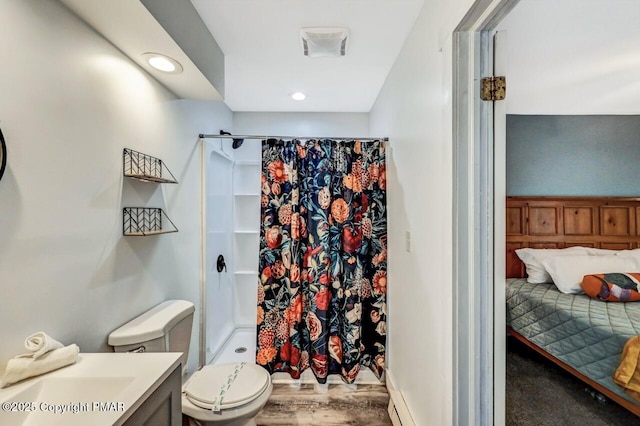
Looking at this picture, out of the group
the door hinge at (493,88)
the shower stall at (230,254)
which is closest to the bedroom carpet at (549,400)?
the shower stall at (230,254)

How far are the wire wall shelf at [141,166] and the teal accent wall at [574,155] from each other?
2.12 m

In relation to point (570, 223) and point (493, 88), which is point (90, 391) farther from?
point (570, 223)

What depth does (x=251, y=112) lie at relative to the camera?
3033 mm

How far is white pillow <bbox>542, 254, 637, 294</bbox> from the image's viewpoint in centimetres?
132

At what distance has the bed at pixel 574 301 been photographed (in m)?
1.27

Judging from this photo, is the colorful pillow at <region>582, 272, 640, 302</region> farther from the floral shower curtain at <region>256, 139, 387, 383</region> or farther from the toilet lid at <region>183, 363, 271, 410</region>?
the toilet lid at <region>183, 363, 271, 410</region>

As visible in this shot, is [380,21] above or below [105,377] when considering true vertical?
above

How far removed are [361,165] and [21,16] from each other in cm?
180

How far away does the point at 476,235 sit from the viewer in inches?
39.7

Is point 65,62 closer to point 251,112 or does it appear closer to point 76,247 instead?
point 76,247

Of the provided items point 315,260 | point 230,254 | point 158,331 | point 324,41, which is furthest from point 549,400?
point 230,254

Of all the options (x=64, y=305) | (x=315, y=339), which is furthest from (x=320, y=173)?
(x=64, y=305)

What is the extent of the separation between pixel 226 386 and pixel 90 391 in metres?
0.72

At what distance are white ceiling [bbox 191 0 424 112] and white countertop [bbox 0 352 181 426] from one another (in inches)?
64.2
